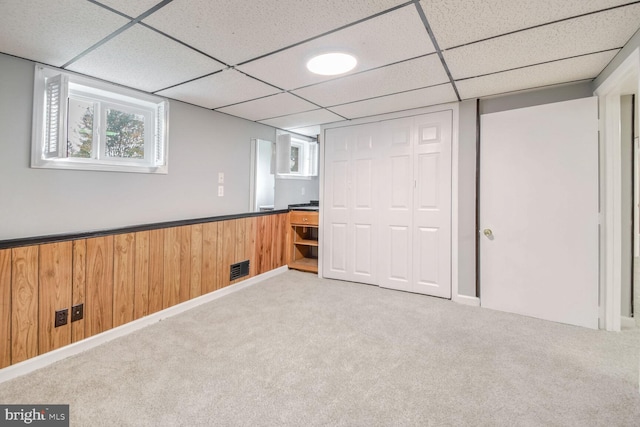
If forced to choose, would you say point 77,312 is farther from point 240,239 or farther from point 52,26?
point 52,26

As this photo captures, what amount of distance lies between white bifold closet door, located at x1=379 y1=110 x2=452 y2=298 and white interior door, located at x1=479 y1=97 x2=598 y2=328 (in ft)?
1.27

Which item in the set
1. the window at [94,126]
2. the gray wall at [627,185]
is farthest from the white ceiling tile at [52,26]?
the gray wall at [627,185]

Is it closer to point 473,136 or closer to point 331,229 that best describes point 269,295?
point 331,229

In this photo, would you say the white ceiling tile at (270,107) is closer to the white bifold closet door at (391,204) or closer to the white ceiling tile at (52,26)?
the white bifold closet door at (391,204)

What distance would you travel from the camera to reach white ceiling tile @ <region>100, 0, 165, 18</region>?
1461 mm

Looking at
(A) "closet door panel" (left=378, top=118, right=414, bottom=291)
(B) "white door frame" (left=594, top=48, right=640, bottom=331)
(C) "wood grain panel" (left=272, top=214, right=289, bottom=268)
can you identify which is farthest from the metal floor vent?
(B) "white door frame" (left=594, top=48, right=640, bottom=331)

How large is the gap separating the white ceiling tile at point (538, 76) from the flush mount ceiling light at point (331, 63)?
110cm

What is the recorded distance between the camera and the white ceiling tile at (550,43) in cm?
164

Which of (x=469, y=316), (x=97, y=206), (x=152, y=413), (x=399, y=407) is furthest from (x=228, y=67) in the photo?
(x=469, y=316)

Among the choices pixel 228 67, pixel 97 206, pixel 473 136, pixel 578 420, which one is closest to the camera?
pixel 578 420

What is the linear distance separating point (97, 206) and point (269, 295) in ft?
6.21

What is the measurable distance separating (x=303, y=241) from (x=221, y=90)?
2.47 meters

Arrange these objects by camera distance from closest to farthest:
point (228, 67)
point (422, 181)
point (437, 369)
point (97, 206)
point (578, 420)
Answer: point (578, 420)
point (437, 369)
point (228, 67)
point (97, 206)
point (422, 181)

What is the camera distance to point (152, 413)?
1.56 metres
